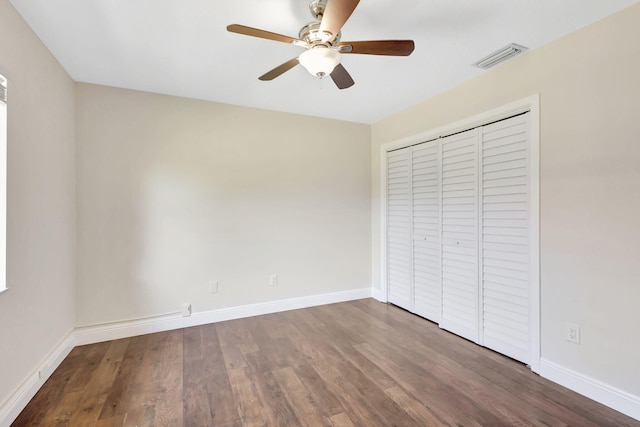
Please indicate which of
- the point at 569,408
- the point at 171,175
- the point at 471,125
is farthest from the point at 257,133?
the point at 569,408

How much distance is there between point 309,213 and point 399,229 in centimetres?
112

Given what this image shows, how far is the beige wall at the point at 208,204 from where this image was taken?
269 centimetres

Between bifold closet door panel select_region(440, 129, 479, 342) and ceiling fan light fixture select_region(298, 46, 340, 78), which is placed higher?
ceiling fan light fixture select_region(298, 46, 340, 78)

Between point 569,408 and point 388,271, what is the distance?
82.9 inches

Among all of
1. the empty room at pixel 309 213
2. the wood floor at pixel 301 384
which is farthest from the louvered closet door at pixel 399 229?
the wood floor at pixel 301 384

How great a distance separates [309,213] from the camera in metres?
3.60

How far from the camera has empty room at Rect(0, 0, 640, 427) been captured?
5.61 ft

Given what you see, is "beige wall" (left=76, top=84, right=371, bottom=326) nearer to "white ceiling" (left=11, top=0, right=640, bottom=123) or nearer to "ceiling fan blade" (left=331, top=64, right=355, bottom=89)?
"white ceiling" (left=11, top=0, right=640, bottom=123)

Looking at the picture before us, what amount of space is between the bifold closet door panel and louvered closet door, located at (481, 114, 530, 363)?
0.10 metres

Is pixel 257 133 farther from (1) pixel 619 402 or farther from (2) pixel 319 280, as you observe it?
(1) pixel 619 402

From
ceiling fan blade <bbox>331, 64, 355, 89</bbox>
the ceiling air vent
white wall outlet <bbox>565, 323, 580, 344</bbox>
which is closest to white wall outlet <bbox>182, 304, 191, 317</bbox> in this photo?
ceiling fan blade <bbox>331, 64, 355, 89</bbox>

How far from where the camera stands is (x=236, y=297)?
323cm

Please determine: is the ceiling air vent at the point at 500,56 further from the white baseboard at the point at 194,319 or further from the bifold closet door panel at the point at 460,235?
the white baseboard at the point at 194,319

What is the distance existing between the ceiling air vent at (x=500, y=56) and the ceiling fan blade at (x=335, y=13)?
1.46 m
